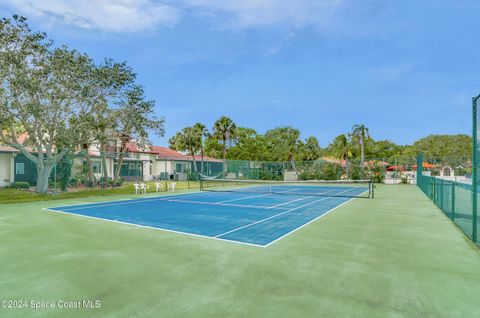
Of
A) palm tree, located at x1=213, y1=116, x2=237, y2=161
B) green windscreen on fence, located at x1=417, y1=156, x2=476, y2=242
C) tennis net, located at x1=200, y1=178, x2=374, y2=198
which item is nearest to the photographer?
green windscreen on fence, located at x1=417, y1=156, x2=476, y2=242

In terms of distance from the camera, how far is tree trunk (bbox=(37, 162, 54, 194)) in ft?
57.9

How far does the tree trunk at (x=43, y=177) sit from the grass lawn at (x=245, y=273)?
11.0 metres

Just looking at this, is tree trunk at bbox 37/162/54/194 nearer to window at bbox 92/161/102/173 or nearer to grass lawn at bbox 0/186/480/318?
grass lawn at bbox 0/186/480/318

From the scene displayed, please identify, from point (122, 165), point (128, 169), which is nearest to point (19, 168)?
point (122, 165)

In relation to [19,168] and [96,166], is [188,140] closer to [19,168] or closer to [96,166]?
[96,166]

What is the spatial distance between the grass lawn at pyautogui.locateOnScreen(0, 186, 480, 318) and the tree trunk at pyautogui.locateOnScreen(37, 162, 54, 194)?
11.0 meters

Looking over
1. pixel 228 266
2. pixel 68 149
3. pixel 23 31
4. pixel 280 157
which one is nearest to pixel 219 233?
pixel 228 266

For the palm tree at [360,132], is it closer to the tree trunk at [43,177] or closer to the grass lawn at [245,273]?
the grass lawn at [245,273]

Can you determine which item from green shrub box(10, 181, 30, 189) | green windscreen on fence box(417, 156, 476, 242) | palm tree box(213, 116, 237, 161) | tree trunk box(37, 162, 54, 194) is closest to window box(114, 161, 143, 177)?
green shrub box(10, 181, 30, 189)

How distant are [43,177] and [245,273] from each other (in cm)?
1742

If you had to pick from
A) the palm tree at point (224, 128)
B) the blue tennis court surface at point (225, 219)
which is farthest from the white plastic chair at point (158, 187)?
the palm tree at point (224, 128)

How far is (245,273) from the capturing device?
4.74 m

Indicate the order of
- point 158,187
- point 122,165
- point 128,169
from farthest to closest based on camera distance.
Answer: point 128,169 < point 122,165 < point 158,187

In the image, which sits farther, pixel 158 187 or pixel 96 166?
pixel 96 166
